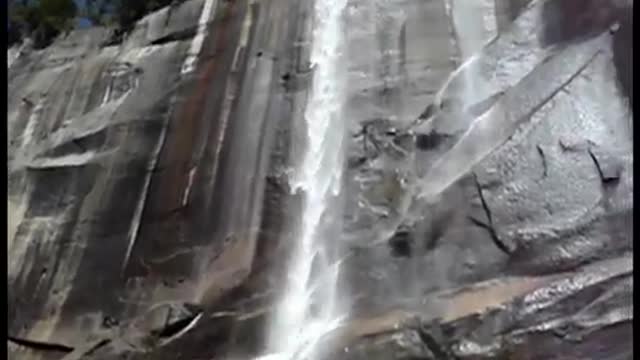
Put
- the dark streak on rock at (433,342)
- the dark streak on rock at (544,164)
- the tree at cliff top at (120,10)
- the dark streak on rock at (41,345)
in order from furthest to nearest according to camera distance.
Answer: the tree at cliff top at (120,10) → the dark streak on rock at (41,345) → the dark streak on rock at (544,164) → the dark streak on rock at (433,342)

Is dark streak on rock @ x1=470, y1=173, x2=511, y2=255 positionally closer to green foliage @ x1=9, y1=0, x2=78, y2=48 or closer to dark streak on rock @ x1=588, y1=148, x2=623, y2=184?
dark streak on rock @ x1=588, y1=148, x2=623, y2=184

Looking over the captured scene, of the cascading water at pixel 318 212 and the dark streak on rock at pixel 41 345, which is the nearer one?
the cascading water at pixel 318 212

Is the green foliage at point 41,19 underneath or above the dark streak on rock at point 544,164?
above

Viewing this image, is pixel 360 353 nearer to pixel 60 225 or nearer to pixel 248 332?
pixel 248 332

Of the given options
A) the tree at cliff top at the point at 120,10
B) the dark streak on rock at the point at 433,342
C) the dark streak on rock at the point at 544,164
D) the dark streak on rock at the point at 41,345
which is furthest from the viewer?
the tree at cliff top at the point at 120,10

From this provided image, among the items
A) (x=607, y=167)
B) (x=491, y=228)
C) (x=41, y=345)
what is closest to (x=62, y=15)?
(x=41, y=345)

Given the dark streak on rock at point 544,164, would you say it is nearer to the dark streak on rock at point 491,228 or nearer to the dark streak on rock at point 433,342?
the dark streak on rock at point 491,228

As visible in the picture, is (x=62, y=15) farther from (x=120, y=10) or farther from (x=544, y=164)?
(x=544, y=164)

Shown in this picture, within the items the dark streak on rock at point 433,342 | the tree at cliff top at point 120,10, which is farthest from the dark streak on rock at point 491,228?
the tree at cliff top at point 120,10
